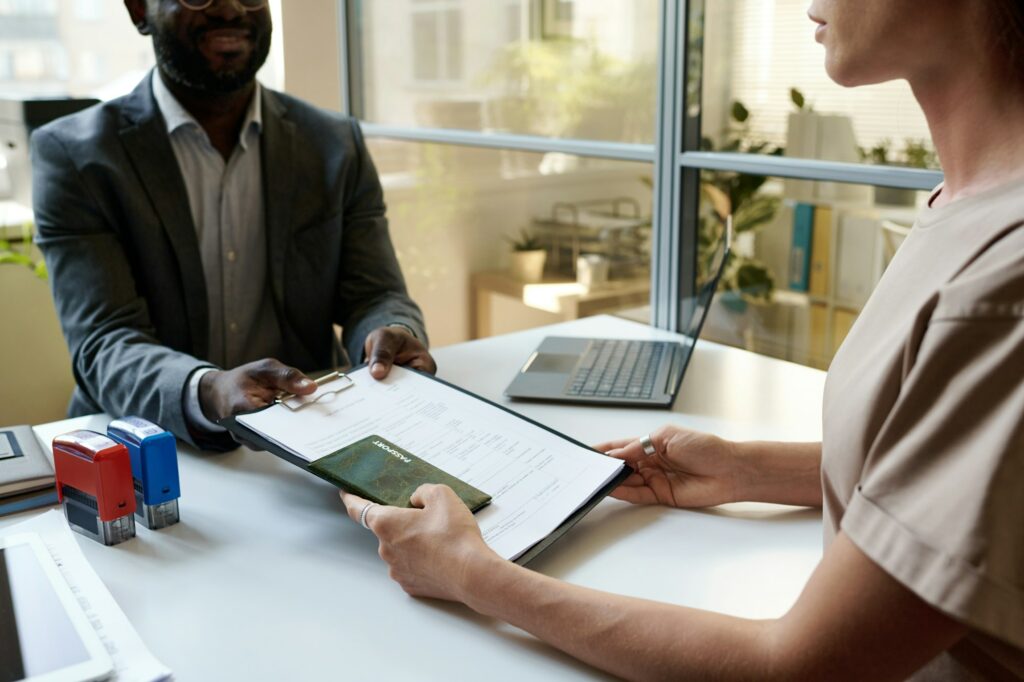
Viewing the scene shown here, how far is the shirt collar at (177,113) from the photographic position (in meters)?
1.71

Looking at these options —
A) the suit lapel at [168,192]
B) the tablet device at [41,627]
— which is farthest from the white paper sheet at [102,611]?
the suit lapel at [168,192]

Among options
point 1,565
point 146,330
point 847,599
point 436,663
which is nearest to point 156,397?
point 146,330

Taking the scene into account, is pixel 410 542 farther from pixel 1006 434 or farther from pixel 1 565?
pixel 1006 434

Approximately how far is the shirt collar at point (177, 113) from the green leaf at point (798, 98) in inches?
38.8

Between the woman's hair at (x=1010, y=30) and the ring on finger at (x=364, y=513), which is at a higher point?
the woman's hair at (x=1010, y=30)

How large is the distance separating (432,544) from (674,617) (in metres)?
0.24

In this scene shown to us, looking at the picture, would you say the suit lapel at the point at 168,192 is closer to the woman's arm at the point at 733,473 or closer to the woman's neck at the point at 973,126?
the woman's arm at the point at 733,473

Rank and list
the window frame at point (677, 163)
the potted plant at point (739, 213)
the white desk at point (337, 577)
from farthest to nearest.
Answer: the potted plant at point (739, 213), the window frame at point (677, 163), the white desk at point (337, 577)

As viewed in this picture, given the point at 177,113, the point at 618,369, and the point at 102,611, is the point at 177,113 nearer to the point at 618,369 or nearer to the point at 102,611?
the point at 618,369

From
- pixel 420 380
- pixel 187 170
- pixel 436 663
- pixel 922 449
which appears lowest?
pixel 436 663

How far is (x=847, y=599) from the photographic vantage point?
63cm

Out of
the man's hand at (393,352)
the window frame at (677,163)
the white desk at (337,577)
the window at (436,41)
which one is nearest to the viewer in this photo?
the white desk at (337,577)

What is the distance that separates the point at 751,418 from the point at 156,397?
826 mm

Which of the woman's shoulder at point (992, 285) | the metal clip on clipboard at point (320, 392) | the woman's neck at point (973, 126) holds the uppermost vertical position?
→ the woman's neck at point (973, 126)
